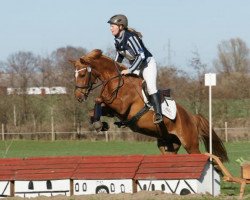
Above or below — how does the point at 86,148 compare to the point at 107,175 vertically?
below

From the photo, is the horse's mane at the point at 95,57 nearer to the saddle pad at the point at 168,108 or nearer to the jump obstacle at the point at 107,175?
the saddle pad at the point at 168,108

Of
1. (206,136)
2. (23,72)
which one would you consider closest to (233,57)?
(23,72)

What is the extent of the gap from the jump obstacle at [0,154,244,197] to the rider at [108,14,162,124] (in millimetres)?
1011

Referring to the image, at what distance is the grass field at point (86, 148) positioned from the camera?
959 inches

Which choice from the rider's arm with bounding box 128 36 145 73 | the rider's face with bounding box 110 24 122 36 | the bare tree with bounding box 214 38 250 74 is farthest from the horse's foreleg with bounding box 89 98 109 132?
the bare tree with bounding box 214 38 250 74

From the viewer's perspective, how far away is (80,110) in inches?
1462

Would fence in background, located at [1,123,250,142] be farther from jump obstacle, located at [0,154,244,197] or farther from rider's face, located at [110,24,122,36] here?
jump obstacle, located at [0,154,244,197]

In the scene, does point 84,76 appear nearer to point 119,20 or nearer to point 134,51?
point 134,51

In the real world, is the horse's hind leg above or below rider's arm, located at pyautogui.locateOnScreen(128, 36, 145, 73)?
below

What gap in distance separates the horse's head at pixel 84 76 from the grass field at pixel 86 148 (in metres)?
10.3

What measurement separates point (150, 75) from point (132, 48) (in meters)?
0.52

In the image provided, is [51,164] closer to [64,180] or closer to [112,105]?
[64,180]

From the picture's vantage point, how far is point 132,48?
31.8 ft

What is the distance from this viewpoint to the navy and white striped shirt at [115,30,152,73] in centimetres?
963
